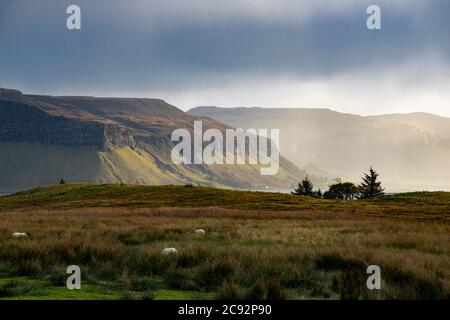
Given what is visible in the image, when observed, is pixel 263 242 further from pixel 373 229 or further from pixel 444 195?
pixel 444 195

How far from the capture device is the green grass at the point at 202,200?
64.9m

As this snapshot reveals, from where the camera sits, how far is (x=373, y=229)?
29.4 metres

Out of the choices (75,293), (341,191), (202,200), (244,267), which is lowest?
(341,191)

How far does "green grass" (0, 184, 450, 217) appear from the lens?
6488 cm

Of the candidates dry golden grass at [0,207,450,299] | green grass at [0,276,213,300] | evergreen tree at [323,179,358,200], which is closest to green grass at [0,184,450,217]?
evergreen tree at [323,179,358,200]

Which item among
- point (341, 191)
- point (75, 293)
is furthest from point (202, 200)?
point (75, 293)

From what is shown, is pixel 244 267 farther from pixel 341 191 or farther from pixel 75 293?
pixel 341 191

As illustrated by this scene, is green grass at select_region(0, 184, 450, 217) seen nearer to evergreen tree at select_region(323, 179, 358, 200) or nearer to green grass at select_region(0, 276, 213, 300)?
evergreen tree at select_region(323, 179, 358, 200)

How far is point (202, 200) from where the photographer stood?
8025 centimetres

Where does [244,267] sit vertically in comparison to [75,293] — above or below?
above
